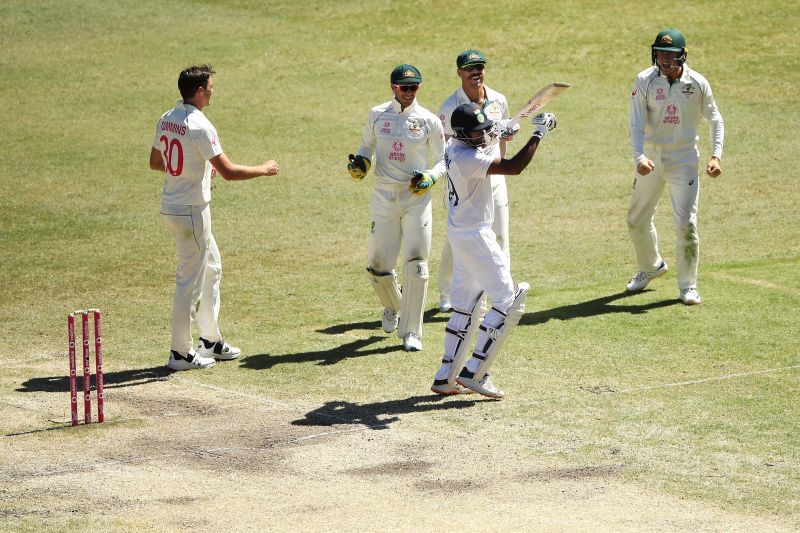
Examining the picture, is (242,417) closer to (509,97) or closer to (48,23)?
(509,97)

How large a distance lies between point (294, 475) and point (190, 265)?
3.12 metres

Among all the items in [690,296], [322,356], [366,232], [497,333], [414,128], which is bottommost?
[322,356]

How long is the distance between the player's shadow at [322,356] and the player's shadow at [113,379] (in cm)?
77

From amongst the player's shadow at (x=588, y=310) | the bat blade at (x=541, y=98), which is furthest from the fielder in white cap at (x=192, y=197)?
the player's shadow at (x=588, y=310)

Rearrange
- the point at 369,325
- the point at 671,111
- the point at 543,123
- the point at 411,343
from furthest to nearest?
the point at 671,111, the point at 369,325, the point at 411,343, the point at 543,123

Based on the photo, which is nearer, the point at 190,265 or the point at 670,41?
the point at 190,265

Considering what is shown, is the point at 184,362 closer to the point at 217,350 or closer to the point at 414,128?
the point at 217,350

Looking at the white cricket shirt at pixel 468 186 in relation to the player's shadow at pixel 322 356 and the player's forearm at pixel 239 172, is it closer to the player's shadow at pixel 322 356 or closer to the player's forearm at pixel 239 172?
the player's forearm at pixel 239 172

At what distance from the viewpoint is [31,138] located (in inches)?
818

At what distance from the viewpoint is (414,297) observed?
1133 centimetres

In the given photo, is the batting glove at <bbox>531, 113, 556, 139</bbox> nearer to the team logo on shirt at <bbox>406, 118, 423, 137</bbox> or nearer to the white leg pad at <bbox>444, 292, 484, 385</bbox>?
the white leg pad at <bbox>444, 292, 484, 385</bbox>

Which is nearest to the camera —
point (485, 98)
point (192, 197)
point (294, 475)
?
point (294, 475)

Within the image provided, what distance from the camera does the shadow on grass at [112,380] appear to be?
10188mm

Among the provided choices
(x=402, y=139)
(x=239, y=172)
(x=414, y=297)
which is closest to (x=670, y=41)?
(x=402, y=139)
